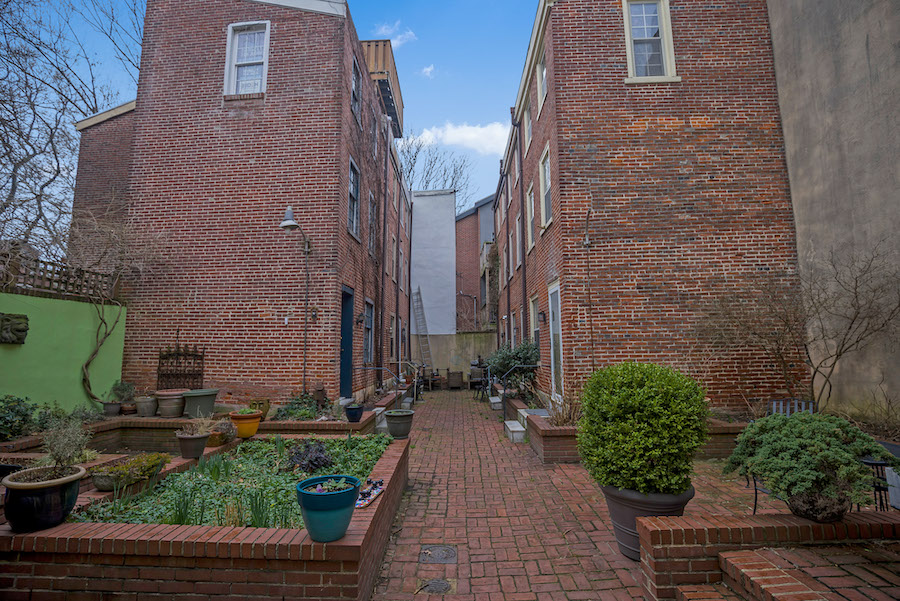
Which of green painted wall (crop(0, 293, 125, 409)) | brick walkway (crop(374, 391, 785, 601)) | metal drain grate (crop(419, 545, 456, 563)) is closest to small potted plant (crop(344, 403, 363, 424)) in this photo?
brick walkway (crop(374, 391, 785, 601))

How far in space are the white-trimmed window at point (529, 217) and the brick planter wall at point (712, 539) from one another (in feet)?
28.0

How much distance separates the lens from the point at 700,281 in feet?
24.2

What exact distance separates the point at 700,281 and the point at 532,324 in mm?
4253

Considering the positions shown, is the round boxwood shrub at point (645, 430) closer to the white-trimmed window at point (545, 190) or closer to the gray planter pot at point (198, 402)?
the white-trimmed window at point (545, 190)

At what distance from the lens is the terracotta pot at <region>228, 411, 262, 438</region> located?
6168 millimetres

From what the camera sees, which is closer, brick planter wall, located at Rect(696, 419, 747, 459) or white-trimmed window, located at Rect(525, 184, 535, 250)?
brick planter wall, located at Rect(696, 419, 747, 459)

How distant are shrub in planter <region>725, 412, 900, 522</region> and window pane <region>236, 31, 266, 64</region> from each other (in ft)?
34.1

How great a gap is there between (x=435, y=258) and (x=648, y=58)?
14.4m

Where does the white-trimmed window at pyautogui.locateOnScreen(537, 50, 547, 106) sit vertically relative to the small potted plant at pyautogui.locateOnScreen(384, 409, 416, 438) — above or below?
above

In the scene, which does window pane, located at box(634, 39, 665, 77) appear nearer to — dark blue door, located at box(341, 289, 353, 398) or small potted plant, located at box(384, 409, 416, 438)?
dark blue door, located at box(341, 289, 353, 398)

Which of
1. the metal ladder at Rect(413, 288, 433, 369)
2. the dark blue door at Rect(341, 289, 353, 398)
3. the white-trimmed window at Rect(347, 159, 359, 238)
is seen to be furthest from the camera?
the metal ladder at Rect(413, 288, 433, 369)

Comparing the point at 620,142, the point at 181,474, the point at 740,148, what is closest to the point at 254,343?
the point at 181,474

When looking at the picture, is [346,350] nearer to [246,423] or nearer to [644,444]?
[246,423]

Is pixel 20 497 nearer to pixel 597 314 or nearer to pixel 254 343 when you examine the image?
pixel 254 343
